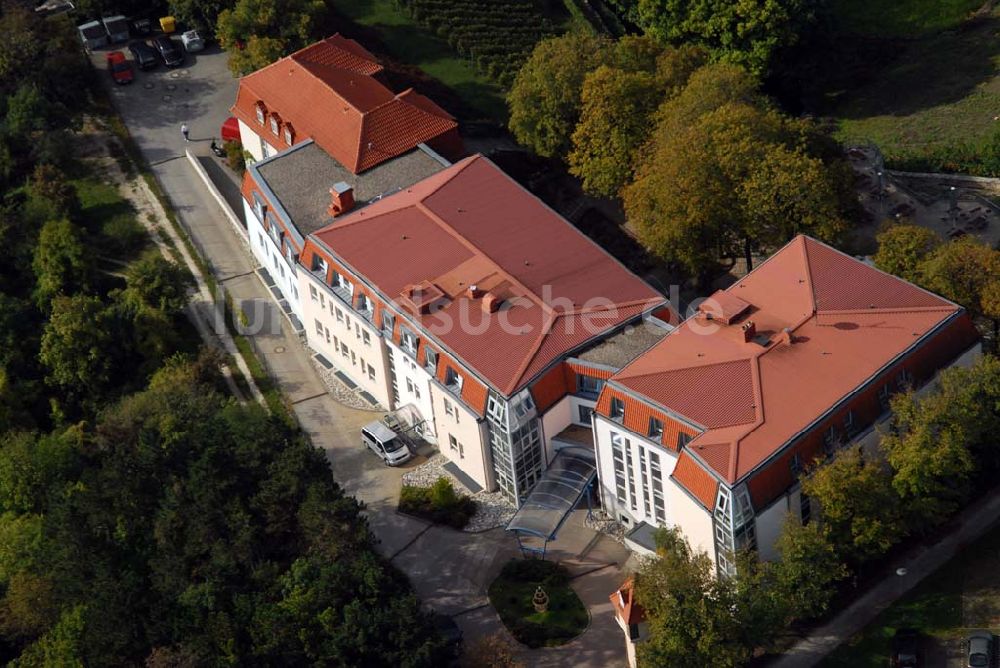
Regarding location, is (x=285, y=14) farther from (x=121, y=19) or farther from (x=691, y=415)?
(x=691, y=415)

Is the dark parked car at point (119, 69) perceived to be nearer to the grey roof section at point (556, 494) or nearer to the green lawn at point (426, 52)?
the green lawn at point (426, 52)

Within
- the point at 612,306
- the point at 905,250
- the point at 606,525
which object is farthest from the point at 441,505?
the point at 905,250

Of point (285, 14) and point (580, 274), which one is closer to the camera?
point (580, 274)

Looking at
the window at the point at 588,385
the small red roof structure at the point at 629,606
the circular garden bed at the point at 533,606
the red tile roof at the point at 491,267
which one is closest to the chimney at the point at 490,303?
the red tile roof at the point at 491,267

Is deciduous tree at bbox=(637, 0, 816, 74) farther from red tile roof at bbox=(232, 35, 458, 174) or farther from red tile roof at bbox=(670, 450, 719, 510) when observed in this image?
red tile roof at bbox=(670, 450, 719, 510)

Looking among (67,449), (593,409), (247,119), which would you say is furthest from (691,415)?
(247,119)
